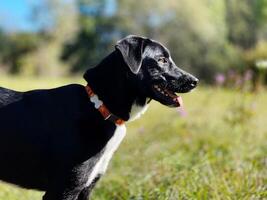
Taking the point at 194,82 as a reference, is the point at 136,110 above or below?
above

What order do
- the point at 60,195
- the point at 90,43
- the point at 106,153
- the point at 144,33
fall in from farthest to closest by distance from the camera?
the point at 90,43 → the point at 144,33 → the point at 106,153 → the point at 60,195

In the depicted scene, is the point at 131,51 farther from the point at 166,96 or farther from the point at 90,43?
the point at 90,43

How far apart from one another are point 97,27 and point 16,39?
882 cm

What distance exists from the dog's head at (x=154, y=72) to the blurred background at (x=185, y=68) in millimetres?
880

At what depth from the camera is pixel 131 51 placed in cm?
369

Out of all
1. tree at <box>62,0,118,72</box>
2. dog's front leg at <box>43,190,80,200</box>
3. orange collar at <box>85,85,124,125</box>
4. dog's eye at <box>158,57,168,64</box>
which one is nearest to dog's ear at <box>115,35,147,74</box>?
dog's eye at <box>158,57,168,64</box>

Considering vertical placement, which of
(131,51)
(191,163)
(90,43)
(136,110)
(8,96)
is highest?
(90,43)

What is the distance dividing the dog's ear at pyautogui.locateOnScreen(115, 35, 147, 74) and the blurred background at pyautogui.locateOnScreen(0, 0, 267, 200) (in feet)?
3.69

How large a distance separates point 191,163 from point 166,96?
188 centimetres

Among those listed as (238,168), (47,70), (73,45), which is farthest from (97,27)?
(238,168)

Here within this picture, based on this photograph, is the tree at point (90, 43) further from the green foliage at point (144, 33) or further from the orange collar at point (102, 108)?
the orange collar at point (102, 108)

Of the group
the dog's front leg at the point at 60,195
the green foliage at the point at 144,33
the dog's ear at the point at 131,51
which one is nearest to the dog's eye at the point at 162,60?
the dog's ear at the point at 131,51

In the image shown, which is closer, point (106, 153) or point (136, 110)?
point (106, 153)

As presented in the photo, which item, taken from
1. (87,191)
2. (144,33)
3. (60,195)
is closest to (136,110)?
(87,191)
